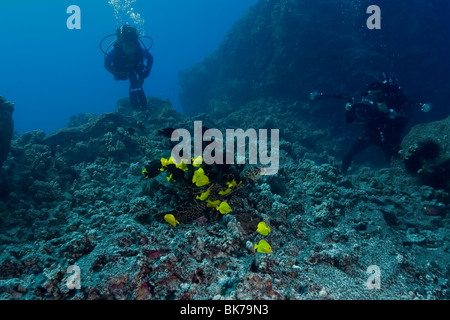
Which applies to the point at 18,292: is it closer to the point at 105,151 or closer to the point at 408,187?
the point at 105,151

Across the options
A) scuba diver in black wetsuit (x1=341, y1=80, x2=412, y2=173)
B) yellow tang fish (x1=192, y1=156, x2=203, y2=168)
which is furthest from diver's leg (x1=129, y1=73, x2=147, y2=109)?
yellow tang fish (x1=192, y1=156, x2=203, y2=168)

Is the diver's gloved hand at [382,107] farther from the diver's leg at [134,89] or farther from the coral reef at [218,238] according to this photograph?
the diver's leg at [134,89]

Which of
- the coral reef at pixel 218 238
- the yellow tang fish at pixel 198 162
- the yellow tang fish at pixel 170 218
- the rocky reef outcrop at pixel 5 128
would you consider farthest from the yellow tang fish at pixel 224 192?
the rocky reef outcrop at pixel 5 128

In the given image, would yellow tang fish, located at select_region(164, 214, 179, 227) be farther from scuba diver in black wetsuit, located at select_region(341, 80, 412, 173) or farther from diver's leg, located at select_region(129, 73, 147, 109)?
diver's leg, located at select_region(129, 73, 147, 109)

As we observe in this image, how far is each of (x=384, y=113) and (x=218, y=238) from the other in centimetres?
685

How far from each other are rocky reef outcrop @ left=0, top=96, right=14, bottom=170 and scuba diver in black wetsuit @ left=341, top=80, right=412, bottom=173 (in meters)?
9.03

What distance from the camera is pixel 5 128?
5.14m

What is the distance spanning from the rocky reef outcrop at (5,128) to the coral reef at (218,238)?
58 centimetres

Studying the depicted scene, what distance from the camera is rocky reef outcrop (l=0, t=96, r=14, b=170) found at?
16.4 feet

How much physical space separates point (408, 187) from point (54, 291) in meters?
7.55

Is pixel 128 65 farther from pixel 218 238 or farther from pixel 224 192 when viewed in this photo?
pixel 218 238

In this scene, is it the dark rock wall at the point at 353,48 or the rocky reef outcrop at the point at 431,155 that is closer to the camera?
the rocky reef outcrop at the point at 431,155

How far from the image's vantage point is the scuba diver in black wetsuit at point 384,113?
7344mm

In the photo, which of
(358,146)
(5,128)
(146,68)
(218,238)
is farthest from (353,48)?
(5,128)
